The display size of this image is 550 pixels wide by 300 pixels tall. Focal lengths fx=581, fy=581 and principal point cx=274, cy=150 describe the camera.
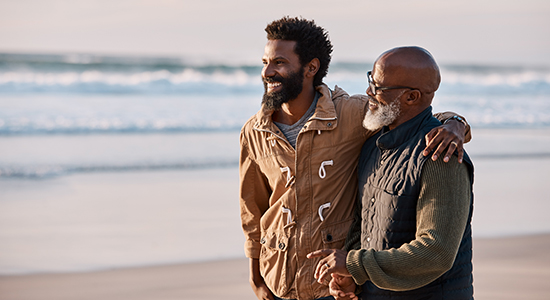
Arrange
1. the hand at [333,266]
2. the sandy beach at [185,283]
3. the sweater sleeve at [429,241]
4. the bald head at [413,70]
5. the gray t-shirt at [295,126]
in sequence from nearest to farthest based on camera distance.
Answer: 1. the sweater sleeve at [429,241]
2. the hand at [333,266]
3. the bald head at [413,70]
4. the gray t-shirt at [295,126]
5. the sandy beach at [185,283]

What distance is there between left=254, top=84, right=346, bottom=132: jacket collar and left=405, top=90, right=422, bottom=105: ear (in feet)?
1.79

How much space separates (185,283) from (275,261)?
256 centimetres

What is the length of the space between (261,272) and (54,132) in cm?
1057

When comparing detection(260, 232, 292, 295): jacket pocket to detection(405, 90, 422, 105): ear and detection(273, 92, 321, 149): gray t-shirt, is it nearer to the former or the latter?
detection(273, 92, 321, 149): gray t-shirt

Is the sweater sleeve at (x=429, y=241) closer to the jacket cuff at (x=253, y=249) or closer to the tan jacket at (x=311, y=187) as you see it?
the tan jacket at (x=311, y=187)

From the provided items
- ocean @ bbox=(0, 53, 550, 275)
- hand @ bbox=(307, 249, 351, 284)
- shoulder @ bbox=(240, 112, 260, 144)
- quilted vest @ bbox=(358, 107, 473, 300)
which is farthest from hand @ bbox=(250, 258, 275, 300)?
ocean @ bbox=(0, 53, 550, 275)

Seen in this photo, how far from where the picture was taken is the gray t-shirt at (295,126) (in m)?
2.95

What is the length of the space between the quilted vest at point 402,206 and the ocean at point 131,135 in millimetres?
3653

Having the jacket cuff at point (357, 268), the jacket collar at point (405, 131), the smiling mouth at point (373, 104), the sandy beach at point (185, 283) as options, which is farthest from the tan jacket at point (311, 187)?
the sandy beach at point (185, 283)

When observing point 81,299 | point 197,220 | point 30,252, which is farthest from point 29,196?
point 81,299

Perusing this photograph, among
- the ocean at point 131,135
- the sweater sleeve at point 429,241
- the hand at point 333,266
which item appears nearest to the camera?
the sweater sleeve at point 429,241

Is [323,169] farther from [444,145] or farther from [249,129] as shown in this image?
[444,145]

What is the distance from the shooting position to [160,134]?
12445mm

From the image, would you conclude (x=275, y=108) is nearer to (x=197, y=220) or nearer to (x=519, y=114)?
(x=197, y=220)
